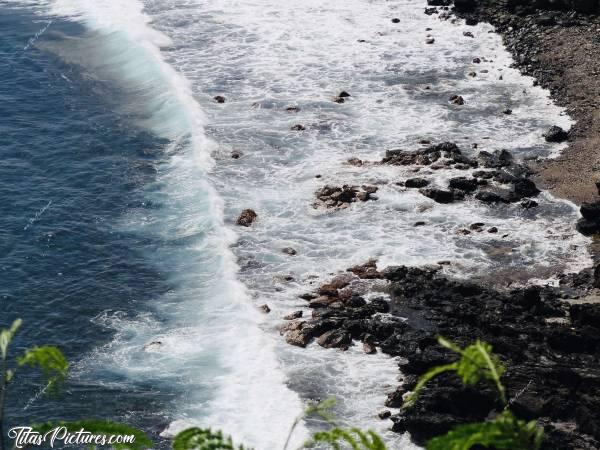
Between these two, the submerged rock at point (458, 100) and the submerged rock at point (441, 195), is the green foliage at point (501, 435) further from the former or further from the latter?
the submerged rock at point (458, 100)

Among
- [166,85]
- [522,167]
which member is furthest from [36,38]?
[522,167]

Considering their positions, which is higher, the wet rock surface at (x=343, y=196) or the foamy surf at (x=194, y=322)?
the wet rock surface at (x=343, y=196)

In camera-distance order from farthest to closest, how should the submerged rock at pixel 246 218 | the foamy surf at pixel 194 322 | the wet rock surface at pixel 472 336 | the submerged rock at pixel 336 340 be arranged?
the submerged rock at pixel 246 218, the submerged rock at pixel 336 340, the foamy surf at pixel 194 322, the wet rock surface at pixel 472 336

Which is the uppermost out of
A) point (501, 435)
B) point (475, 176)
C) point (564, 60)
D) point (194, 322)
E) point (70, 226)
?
point (501, 435)

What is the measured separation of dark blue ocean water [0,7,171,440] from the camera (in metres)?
24.0

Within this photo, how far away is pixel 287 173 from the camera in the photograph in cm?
3566

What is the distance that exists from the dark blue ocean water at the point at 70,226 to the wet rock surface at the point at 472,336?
5.54 metres

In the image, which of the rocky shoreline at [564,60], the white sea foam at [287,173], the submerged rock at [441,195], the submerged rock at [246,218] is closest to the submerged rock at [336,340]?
the white sea foam at [287,173]

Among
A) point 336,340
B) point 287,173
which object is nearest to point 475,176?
point 287,173

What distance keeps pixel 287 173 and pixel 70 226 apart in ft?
27.5

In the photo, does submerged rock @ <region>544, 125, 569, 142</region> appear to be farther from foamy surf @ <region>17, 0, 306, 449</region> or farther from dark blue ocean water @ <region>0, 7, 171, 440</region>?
dark blue ocean water @ <region>0, 7, 171, 440</region>

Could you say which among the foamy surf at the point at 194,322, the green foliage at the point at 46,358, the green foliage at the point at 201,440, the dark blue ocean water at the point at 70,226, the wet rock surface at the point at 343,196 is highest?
the green foliage at the point at 46,358

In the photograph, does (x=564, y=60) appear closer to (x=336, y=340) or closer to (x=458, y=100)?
(x=458, y=100)

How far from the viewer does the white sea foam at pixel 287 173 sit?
81.2 feet
